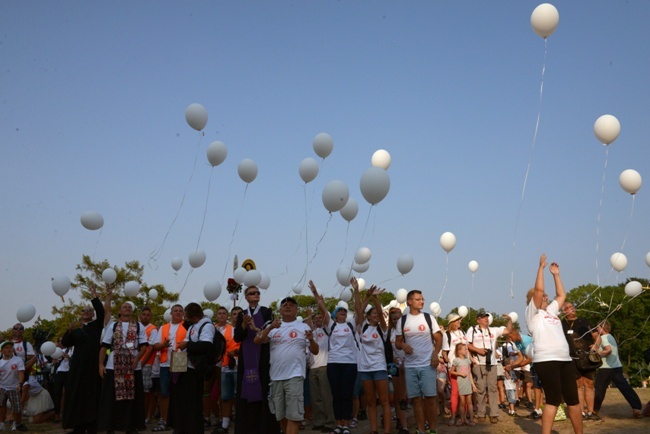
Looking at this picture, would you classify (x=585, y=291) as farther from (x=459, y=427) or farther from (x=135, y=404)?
(x=135, y=404)

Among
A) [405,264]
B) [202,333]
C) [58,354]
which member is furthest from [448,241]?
[58,354]

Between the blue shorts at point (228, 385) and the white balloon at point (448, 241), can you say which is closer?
the blue shorts at point (228, 385)

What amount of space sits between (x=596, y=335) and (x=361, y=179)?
4.44m

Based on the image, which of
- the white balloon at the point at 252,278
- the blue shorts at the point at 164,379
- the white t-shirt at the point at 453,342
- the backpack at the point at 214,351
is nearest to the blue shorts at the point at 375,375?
the backpack at the point at 214,351

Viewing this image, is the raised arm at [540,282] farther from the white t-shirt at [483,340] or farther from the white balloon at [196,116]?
the white balloon at [196,116]

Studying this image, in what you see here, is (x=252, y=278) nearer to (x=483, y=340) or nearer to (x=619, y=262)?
(x=483, y=340)

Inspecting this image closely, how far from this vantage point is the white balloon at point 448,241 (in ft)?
40.7

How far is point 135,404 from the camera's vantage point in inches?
299

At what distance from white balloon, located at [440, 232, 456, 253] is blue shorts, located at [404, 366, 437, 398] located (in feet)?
18.0

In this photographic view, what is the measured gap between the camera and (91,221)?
1129 cm

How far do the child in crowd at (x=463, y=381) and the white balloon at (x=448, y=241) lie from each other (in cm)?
324

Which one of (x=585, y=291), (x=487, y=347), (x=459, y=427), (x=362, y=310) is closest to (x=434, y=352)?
(x=362, y=310)

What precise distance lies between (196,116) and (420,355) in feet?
21.7

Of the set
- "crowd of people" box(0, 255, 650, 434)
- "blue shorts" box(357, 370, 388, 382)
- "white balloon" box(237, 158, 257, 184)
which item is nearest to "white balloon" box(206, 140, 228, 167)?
"white balloon" box(237, 158, 257, 184)
